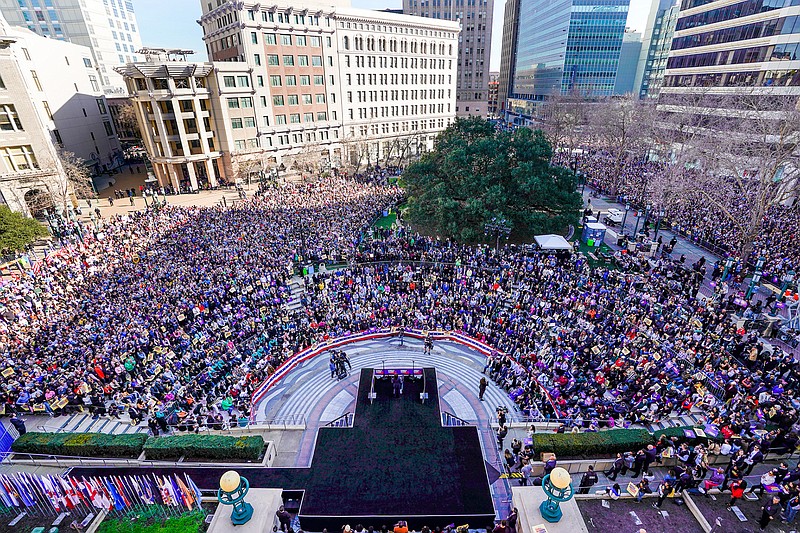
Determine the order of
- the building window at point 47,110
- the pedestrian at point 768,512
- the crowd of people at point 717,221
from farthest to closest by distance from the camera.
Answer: the building window at point 47,110 → the crowd of people at point 717,221 → the pedestrian at point 768,512

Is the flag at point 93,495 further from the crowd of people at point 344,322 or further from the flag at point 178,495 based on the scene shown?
the crowd of people at point 344,322

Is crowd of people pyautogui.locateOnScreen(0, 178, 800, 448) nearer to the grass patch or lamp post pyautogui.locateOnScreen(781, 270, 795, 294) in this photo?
lamp post pyautogui.locateOnScreen(781, 270, 795, 294)

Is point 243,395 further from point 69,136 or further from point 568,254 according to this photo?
point 69,136

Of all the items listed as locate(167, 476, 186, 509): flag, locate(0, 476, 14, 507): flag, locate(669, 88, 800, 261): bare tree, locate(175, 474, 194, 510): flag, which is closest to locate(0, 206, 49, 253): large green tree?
locate(0, 476, 14, 507): flag

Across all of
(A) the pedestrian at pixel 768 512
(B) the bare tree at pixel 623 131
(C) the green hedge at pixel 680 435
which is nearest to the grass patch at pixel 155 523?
(C) the green hedge at pixel 680 435

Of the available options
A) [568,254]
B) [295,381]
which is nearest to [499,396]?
[295,381]

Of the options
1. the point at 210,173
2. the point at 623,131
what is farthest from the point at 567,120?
the point at 210,173

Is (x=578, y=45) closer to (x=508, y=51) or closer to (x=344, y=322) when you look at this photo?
(x=508, y=51)

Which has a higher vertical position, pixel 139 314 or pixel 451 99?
pixel 451 99

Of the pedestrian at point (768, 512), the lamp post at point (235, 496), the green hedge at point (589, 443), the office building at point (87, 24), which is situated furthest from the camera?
the office building at point (87, 24)
